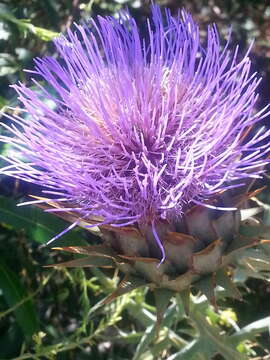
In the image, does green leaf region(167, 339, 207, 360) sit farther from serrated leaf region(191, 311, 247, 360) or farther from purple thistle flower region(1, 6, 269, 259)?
purple thistle flower region(1, 6, 269, 259)

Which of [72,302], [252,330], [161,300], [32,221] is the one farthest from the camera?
[72,302]

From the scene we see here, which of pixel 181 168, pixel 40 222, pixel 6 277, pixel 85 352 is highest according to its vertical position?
pixel 181 168

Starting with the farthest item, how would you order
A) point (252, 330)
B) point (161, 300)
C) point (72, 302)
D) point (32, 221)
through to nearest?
Result: point (72, 302)
point (32, 221)
point (252, 330)
point (161, 300)

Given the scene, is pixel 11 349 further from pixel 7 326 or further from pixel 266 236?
pixel 266 236

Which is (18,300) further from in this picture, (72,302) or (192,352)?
(192,352)

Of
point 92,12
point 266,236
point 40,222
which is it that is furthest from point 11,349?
point 92,12

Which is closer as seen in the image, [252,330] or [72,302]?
[252,330]

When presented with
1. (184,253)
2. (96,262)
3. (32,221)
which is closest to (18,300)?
(32,221)

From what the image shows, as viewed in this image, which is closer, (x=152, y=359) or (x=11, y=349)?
(x=152, y=359)
